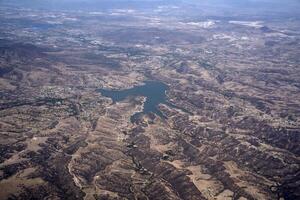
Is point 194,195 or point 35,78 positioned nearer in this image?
point 194,195

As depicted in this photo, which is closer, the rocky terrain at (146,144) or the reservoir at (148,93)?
the rocky terrain at (146,144)

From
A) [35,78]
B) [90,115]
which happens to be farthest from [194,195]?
[35,78]

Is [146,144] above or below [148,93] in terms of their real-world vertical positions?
above

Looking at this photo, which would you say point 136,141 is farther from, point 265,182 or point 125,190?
point 265,182

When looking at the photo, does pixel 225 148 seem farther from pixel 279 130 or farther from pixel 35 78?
pixel 35 78

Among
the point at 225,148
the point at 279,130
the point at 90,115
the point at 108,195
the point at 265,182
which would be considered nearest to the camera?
the point at 108,195

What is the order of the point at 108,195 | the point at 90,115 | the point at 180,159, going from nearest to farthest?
the point at 108,195, the point at 180,159, the point at 90,115

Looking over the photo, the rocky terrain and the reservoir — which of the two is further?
the reservoir

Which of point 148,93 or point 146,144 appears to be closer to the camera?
point 146,144
